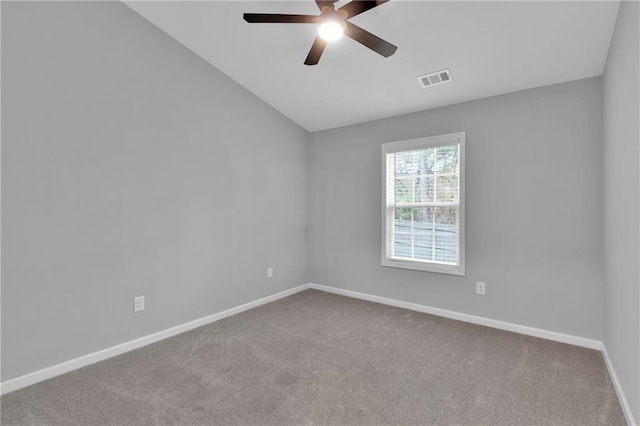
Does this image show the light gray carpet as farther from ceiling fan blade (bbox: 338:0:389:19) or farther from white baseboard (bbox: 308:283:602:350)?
ceiling fan blade (bbox: 338:0:389:19)

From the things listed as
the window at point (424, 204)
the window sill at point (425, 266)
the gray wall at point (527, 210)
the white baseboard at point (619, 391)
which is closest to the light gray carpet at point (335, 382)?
the white baseboard at point (619, 391)

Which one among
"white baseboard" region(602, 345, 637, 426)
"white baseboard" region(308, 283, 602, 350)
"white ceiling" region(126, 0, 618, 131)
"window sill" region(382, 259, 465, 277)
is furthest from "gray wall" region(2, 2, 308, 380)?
"white baseboard" region(602, 345, 637, 426)

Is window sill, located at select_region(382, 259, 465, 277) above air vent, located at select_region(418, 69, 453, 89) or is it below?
below

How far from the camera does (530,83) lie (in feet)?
9.27

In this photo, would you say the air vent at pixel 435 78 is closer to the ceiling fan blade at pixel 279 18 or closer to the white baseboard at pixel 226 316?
the ceiling fan blade at pixel 279 18

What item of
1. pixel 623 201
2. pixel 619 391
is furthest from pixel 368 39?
pixel 619 391

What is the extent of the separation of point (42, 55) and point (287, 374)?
2.87m

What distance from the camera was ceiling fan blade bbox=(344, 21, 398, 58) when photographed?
6.48 feet

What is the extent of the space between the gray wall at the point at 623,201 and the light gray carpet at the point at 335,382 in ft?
1.09

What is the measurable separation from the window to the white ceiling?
18.9 inches

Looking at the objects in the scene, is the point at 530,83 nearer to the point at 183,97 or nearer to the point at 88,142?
the point at 183,97

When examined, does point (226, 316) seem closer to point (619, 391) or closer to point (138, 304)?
point (138, 304)

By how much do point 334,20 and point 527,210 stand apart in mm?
2452

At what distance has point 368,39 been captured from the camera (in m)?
2.05
